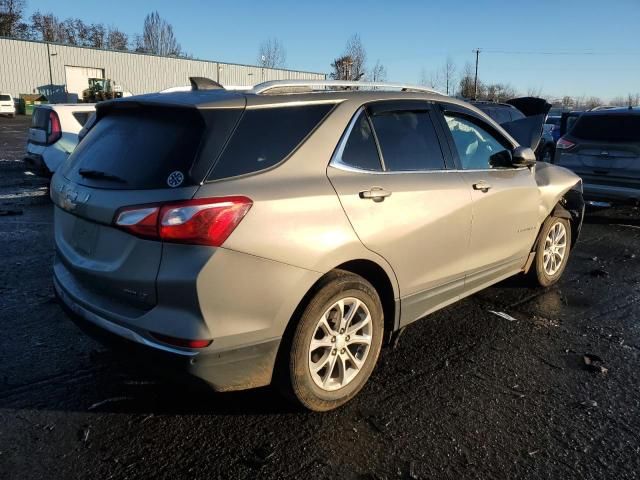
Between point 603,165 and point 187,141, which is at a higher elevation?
point 187,141

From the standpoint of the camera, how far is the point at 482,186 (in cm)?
387

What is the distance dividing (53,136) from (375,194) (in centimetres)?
779

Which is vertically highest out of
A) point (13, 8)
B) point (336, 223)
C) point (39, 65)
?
point (13, 8)

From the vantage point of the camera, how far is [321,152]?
2.87 meters

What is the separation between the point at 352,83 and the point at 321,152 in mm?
766

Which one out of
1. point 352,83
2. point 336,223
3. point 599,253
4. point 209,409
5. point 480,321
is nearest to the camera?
point 336,223

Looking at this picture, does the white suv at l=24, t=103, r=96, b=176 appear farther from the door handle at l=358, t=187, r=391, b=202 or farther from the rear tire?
the rear tire

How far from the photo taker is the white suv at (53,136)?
346 inches

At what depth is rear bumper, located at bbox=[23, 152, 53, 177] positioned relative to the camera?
887 centimetres

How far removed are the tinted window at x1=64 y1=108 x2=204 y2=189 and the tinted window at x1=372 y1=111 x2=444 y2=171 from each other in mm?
1241

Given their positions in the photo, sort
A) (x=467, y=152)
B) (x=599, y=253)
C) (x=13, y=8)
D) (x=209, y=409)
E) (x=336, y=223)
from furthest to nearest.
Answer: (x=13, y=8)
(x=599, y=253)
(x=467, y=152)
(x=209, y=409)
(x=336, y=223)

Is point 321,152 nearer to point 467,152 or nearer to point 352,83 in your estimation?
point 352,83

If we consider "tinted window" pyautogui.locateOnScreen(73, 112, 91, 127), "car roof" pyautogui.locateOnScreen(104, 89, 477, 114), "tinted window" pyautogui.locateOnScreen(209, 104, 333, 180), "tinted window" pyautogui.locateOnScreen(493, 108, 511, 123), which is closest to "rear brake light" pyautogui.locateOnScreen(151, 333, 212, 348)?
"tinted window" pyautogui.locateOnScreen(209, 104, 333, 180)

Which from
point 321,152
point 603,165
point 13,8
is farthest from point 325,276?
point 13,8
